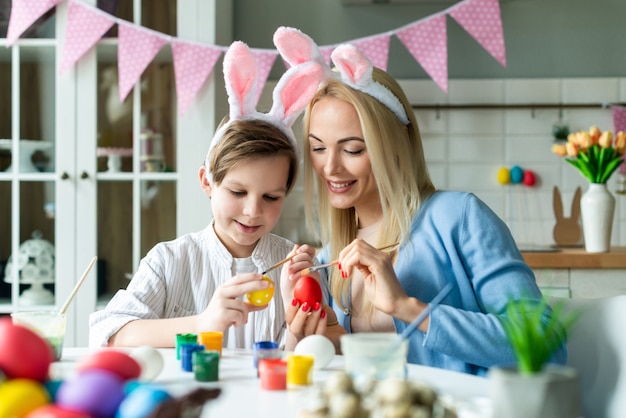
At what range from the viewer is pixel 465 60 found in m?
3.45

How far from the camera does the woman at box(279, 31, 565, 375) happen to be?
1466mm

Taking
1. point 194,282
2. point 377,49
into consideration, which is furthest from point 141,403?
point 377,49

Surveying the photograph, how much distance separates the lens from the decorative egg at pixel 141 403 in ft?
2.47

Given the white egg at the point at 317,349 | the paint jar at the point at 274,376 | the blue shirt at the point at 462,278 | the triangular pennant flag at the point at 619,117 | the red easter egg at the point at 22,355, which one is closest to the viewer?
the red easter egg at the point at 22,355

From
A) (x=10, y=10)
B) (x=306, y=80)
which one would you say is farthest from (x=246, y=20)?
(x=306, y=80)

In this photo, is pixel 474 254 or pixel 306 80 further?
pixel 306 80

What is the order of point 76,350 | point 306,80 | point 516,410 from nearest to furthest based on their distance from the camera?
1. point 516,410
2. point 76,350
3. point 306,80

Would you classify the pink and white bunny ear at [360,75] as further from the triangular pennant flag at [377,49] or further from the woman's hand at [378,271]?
the triangular pennant flag at [377,49]

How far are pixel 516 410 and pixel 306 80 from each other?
1.06m

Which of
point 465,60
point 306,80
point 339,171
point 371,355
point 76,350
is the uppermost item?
point 465,60

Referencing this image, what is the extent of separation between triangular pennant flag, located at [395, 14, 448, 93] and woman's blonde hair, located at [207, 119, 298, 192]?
1488 mm

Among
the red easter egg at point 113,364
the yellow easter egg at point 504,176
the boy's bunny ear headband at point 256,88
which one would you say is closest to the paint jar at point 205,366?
the red easter egg at point 113,364

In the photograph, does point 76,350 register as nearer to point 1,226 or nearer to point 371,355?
point 371,355

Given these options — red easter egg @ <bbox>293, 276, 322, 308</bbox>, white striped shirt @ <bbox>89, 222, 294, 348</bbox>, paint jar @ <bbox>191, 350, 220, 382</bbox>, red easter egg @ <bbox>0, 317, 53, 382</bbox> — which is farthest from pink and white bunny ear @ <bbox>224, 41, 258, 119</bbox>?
red easter egg @ <bbox>0, 317, 53, 382</bbox>
